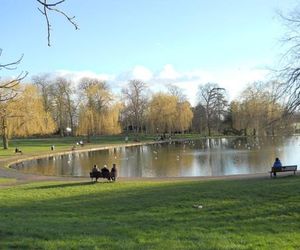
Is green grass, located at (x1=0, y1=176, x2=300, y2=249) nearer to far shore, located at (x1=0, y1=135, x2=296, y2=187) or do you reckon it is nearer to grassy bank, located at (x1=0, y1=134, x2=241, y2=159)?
far shore, located at (x1=0, y1=135, x2=296, y2=187)

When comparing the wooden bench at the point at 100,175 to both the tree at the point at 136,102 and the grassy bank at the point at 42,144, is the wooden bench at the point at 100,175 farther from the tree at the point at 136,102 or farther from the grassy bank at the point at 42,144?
the tree at the point at 136,102

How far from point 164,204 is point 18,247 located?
22.9 ft

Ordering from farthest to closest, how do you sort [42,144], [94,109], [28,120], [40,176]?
1. [94,109]
2. [42,144]
3. [28,120]
4. [40,176]

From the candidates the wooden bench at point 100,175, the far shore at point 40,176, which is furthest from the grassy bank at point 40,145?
the wooden bench at point 100,175

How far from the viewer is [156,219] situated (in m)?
11.0

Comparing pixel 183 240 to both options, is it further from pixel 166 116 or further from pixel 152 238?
pixel 166 116

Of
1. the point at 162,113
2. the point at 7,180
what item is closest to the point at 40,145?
the point at 162,113

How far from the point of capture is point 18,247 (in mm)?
6992

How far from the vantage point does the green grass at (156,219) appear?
759 cm

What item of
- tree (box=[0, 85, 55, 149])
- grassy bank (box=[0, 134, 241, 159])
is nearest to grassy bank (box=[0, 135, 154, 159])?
grassy bank (box=[0, 134, 241, 159])

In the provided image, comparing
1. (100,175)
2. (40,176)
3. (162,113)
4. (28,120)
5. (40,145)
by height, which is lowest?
(40,176)

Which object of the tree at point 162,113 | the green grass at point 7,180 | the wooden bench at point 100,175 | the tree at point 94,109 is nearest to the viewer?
the wooden bench at point 100,175

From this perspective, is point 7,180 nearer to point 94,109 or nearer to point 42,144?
point 42,144

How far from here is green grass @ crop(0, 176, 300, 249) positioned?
7586 millimetres
